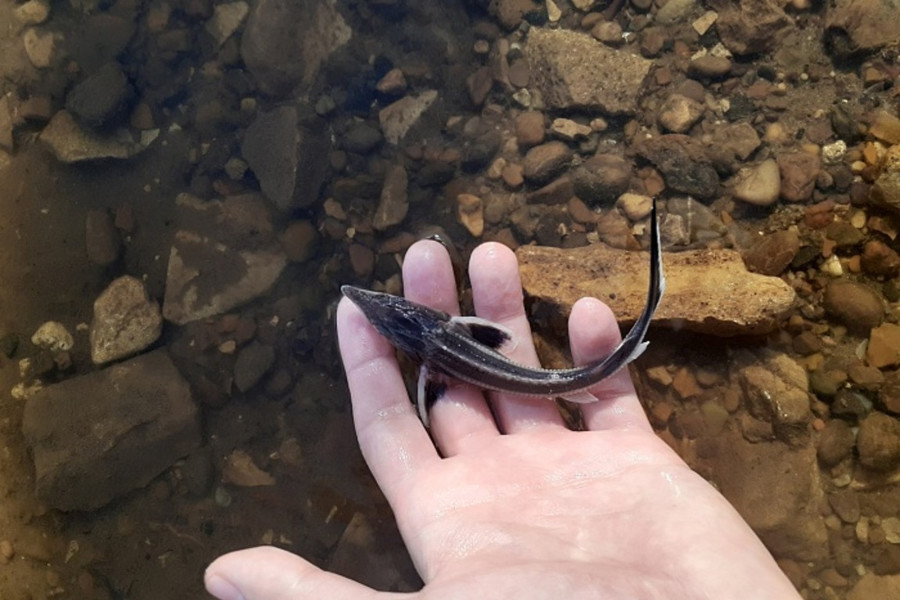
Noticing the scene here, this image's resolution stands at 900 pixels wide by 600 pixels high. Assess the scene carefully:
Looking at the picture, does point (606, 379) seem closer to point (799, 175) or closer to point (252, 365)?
point (799, 175)

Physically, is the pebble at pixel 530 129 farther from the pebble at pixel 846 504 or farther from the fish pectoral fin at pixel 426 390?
the pebble at pixel 846 504

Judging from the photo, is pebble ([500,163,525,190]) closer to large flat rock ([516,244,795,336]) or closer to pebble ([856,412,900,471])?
large flat rock ([516,244,795,336])

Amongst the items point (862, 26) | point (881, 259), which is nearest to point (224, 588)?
point (881, 259)

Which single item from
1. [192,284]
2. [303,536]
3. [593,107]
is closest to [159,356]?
[192,284]

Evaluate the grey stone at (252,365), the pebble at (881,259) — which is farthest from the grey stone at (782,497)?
the grey stone at (252,365)

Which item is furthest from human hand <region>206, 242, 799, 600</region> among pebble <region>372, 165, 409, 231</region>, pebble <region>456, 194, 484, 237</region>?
pebble <region>372, 165, 409, 231</region>

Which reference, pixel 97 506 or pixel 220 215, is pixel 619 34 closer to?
pixel 220 215
